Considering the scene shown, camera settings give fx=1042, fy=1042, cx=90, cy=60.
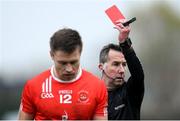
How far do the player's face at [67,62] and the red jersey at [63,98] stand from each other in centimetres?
23

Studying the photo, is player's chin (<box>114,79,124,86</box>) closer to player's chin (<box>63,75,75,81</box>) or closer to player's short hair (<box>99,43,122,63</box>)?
player's short hair (<box>99,43,122,63</box>)

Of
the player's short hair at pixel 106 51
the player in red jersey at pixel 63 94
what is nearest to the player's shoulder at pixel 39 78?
the player in red jersey at pixel 63 94

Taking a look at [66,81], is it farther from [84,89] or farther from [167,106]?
[167,106]

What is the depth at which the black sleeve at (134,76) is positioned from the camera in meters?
12.5

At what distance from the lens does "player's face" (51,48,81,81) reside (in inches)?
432

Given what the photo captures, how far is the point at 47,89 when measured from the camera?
11.3 metres

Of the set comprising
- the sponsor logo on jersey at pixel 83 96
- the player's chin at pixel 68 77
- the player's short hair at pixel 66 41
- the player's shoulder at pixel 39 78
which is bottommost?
the sponsor logo on jersey at pixel 83 96

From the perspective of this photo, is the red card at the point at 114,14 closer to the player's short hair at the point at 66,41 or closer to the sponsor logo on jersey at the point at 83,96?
the player's short hair at the point at 66,41

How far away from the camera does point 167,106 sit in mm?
42719

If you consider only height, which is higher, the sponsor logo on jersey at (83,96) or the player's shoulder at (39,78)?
the player's shoulder at (39,78)

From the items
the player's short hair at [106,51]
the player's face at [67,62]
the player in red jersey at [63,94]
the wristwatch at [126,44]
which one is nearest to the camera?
the player's face at [67,62]

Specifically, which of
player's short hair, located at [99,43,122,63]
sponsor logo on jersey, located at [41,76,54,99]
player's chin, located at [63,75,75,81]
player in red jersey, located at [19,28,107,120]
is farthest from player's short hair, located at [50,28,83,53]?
player's short hair, located at [99,43,122,63]

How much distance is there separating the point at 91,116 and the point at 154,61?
37225 mm

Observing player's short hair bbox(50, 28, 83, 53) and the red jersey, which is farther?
the red jersey
